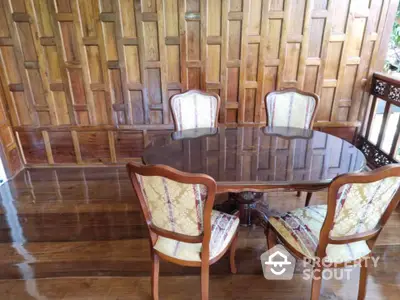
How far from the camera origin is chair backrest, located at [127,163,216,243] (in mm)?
1076

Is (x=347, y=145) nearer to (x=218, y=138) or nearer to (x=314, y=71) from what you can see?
(x=218, y=138)

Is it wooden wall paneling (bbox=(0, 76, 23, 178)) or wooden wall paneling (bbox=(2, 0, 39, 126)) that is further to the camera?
wooden wall paneling (bbox=(0, 76, 23, 178))

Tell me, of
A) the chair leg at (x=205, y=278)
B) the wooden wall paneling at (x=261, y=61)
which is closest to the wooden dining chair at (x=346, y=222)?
the chair leg at (x=205, y=278)

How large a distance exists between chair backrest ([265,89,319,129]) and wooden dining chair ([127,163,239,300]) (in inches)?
43.8

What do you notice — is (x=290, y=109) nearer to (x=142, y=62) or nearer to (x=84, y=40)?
(x=142, y=62)

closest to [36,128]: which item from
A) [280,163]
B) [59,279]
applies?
[59,279]

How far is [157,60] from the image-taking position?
277cm

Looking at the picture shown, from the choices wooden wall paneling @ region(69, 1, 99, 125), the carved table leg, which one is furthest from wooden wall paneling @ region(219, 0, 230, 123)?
wooden wall paneling @ region(69, 1, 99, 125)

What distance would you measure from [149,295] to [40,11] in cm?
268

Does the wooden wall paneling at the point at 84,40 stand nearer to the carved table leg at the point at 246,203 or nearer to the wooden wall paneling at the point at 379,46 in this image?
the carved table leg at the point at 246,203

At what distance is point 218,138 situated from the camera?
6.50 feet

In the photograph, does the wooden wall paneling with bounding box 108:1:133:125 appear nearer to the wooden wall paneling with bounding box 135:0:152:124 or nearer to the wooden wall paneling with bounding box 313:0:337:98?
the wooden wall paneling with bounding box 135:0:152:124

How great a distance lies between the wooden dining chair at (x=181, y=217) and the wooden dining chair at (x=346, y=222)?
1.10 ft

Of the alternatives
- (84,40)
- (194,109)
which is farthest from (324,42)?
(84,40)
